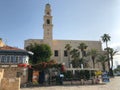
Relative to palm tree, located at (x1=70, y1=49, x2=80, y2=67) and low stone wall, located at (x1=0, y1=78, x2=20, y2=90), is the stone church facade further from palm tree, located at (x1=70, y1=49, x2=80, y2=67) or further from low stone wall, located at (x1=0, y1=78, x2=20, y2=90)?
low stone wall, located at (x1=0, y1=78, x2=20, y2=90)

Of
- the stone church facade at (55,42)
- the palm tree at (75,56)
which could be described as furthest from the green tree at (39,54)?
the palm tree at (75,56)

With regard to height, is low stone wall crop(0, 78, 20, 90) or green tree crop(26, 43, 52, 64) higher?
green tree crop(26, 43, 52, 64)

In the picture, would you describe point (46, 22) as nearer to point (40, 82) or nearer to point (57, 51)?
point (57, 51)

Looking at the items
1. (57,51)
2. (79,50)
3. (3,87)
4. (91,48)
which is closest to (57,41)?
(57,51)

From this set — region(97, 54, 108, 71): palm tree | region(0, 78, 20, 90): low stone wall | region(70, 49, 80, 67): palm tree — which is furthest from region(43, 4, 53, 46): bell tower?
region(0, 78, 20, 90): low stone wall

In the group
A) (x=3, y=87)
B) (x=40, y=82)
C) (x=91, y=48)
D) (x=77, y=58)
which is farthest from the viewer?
(x=91, y=48)

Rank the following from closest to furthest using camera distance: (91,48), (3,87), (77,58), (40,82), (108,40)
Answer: (3,87) < (40,82) < (77,58) < (108,40) < (91,48)

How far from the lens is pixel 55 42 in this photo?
5916 cm

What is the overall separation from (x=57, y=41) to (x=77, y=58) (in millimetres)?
10544

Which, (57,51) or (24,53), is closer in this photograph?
(24,53)

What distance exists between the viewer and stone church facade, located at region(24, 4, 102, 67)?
5419cm

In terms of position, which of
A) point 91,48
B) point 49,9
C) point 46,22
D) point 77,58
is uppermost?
point 49,9

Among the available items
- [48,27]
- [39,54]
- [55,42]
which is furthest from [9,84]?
[55,42]

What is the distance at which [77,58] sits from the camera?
177 ft
